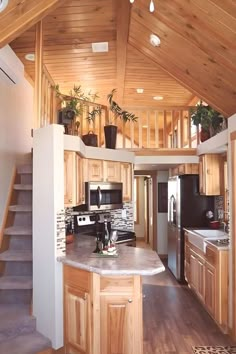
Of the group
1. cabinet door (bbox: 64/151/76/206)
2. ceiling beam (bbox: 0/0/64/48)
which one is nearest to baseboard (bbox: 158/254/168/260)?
cabinet door (bbox: 64/151/76/206)

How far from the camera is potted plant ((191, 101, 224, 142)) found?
4480 millimetres

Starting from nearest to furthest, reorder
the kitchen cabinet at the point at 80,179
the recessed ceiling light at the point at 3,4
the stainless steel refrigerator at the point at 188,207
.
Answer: the recessed ceiling light at the point at 3,4 < the kitchen cabinet at the point at 80,179 < the stainless steel refrigerator at the point at 188,207

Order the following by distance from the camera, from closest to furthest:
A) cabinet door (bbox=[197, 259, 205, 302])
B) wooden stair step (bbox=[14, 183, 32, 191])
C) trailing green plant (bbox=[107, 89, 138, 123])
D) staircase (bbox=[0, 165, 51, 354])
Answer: staircase (bbox=[0, 165, 51, 354])
cabinet door (bbox=[197, 259, 205, 302])
wooden stair step (bbox=[14, 183, 32, 191])
trailing green plant (bbox=[107, 89, 138, 123])

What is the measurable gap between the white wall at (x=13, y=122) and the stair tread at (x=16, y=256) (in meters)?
0.49

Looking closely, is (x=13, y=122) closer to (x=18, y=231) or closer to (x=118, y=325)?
(x=18, y=231)

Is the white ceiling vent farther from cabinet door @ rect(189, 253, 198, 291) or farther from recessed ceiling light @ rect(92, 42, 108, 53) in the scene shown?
cabinet door @ rect(189, 253, 198, 291)

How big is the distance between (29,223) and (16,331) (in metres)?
1.43

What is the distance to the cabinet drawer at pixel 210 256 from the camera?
147 inches

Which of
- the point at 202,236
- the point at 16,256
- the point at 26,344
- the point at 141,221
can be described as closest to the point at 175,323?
the point at 202,236

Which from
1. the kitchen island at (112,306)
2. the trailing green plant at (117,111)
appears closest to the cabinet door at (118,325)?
the kitchen island at (112,306)

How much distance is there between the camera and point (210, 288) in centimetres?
386

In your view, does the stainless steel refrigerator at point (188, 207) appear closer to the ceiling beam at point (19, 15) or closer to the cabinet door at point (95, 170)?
the cabinet door at point (95, 170)

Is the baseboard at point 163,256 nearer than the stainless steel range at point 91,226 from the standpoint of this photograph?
No

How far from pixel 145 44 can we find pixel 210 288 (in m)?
3.02
